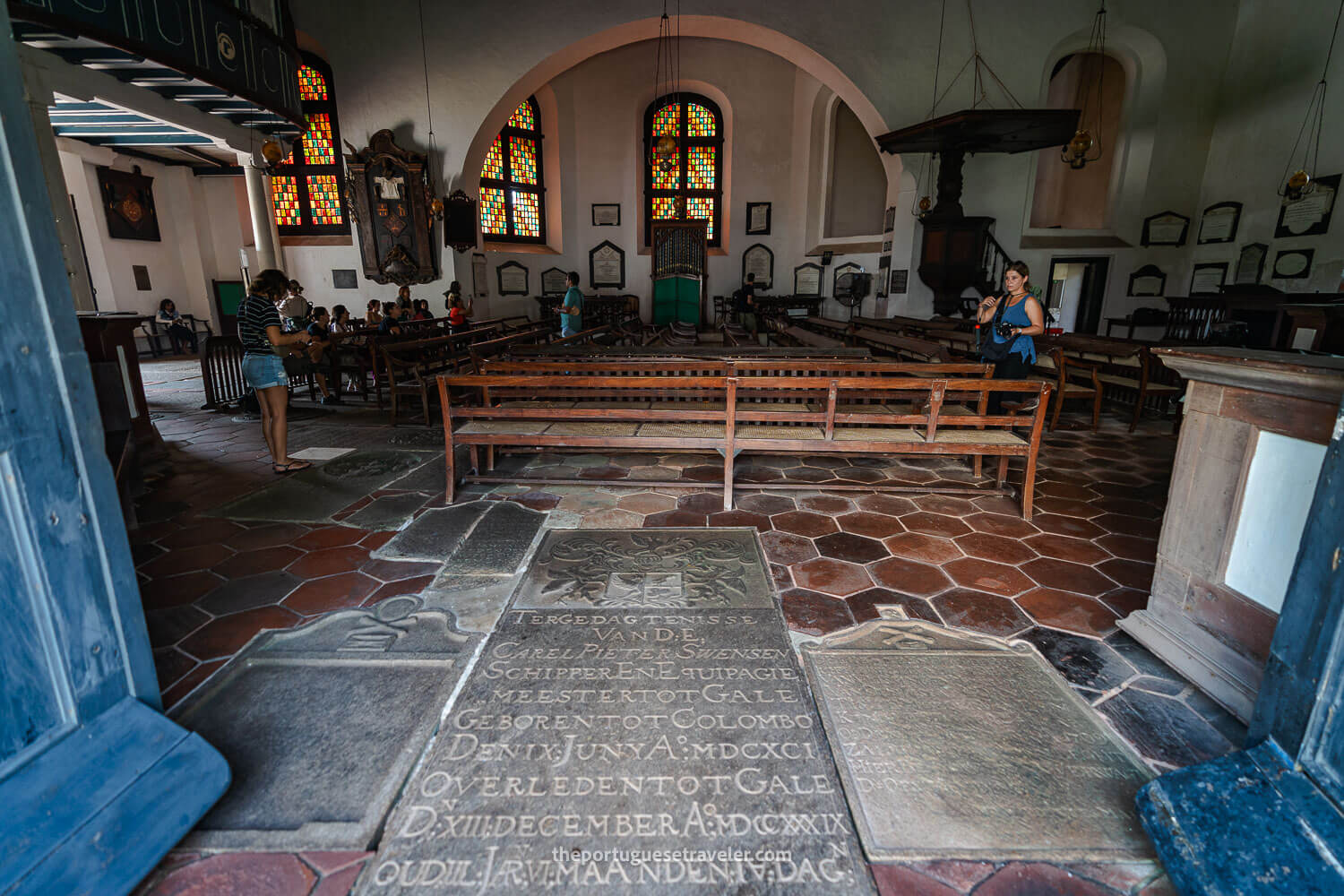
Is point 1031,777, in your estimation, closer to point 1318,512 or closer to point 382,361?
point 1318,512

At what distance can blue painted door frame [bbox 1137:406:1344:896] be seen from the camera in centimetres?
135

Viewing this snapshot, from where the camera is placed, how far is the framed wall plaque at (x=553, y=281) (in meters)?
15.7

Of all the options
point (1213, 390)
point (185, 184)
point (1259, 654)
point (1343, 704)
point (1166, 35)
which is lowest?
point (1259, 654)

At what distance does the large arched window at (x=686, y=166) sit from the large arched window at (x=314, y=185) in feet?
24.9

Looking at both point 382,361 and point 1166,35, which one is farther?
point 1166,35

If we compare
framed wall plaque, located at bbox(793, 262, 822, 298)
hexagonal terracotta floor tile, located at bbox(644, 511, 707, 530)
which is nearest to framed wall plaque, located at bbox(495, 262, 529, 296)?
framed wall plaque, located at bbox(793, 262, 822, 298)

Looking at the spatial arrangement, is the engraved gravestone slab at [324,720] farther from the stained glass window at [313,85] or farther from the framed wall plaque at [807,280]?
the framed wall plaque at [807,280]

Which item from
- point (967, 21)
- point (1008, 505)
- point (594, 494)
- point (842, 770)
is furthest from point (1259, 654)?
point (967, 21)

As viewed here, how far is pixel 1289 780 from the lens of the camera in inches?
58.2

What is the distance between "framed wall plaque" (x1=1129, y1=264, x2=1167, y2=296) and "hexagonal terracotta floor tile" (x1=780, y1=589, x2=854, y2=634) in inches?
535

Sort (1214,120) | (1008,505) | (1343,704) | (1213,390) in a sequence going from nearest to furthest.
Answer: (1343,704)
(1213,390)
(1008,505)
(1214,120)

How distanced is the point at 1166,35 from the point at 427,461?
1516cm

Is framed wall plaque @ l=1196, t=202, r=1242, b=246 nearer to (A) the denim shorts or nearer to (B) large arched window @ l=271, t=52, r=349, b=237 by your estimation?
(A) the denim shorts

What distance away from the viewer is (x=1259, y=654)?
80.0 inches
